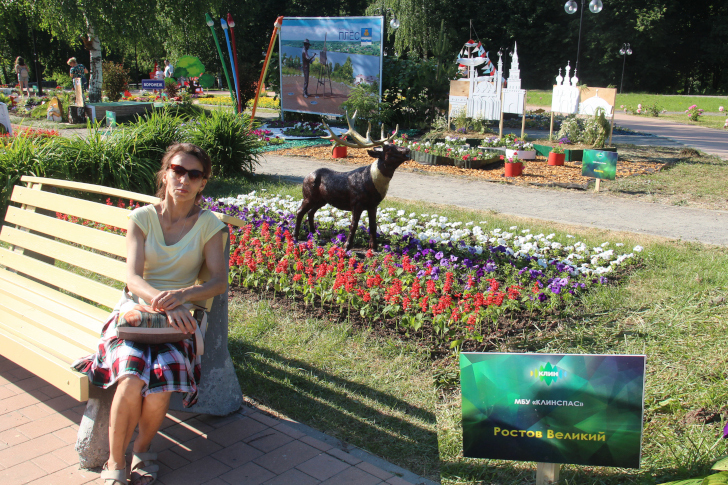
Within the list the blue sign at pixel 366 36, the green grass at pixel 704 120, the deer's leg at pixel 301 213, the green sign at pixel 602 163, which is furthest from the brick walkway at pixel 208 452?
the green grass at pixel 704 120

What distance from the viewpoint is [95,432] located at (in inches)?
108

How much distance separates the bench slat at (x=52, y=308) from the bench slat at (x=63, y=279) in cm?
11

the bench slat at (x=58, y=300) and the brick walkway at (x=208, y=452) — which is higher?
the bench slat at (x=58, y=300)

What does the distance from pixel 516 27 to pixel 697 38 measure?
12.4 meters

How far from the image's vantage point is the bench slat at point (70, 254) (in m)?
3.32

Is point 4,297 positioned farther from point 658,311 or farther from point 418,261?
point 658,311

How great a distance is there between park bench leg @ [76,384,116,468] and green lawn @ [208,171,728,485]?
0.94 metres

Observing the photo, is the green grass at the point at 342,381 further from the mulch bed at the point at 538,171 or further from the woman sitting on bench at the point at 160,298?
the mulch bed at the point at 538,171

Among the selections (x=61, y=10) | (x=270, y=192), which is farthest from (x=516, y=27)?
(x=270, y=192)

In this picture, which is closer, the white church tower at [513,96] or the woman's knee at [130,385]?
Answer: the woman's knee at [130,385]

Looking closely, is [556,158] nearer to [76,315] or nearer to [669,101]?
[76,315]

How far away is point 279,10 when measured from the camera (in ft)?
112

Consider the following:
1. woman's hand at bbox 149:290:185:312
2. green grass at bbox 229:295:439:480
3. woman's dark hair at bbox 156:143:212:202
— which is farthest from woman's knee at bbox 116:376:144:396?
woman's dark hair at bbox 156:143:212:202

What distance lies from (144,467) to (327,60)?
16.8 metres
